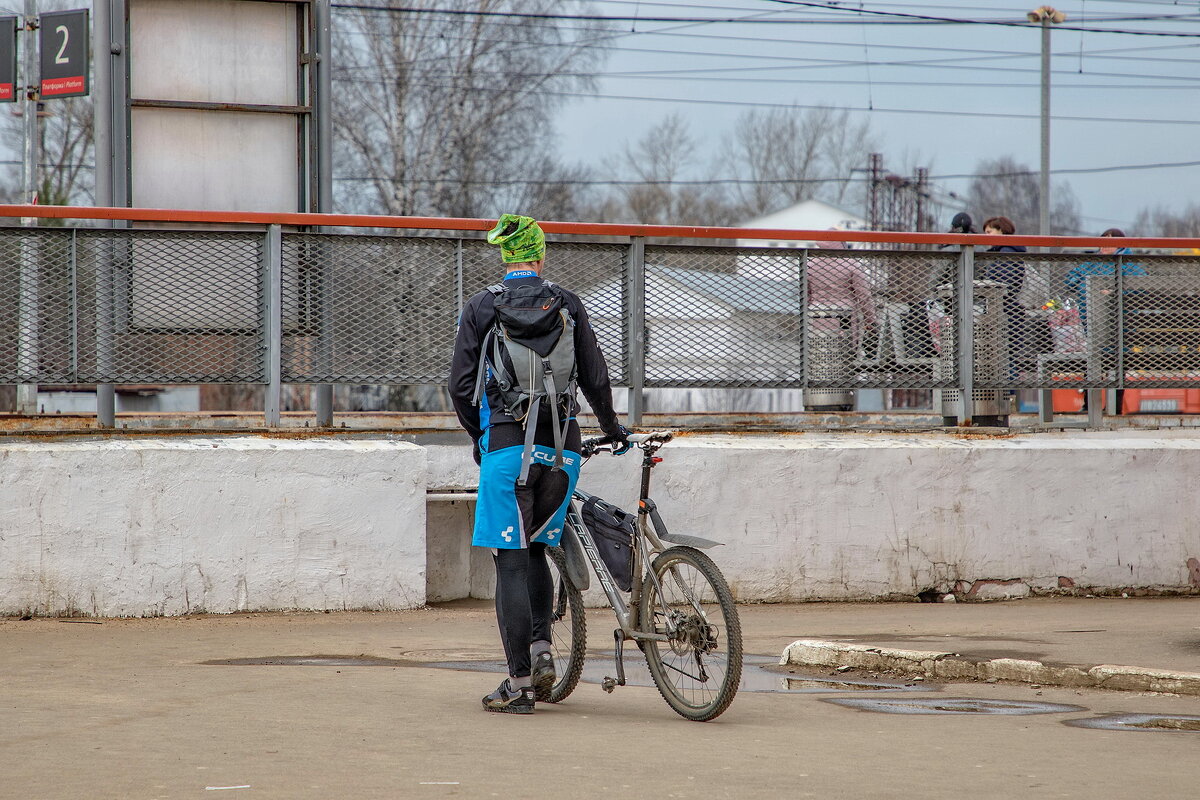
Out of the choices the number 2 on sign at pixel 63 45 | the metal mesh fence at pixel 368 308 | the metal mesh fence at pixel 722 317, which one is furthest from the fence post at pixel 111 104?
the number 2 on sign at pixel 63 45

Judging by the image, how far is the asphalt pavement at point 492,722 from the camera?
4.13 m

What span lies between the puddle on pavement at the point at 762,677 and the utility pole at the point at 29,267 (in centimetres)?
286

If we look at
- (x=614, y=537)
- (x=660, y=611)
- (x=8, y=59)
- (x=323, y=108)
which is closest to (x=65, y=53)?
(x=8, y=59)

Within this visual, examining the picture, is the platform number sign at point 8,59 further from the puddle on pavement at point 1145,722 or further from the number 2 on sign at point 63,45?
the puddle on pavement at point 1145,722

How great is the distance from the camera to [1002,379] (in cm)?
917

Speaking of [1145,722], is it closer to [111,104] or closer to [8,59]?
[111,104]

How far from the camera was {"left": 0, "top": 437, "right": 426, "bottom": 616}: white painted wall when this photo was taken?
7.48 metres

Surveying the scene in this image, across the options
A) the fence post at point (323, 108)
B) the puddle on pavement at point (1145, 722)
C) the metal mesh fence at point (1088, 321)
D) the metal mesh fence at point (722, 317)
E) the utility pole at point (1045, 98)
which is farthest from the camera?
the utility pole at point (1045, 98)

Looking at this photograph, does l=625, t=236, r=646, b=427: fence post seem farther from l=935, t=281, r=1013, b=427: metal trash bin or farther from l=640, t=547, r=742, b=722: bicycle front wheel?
l=640, t=547, r=742, b=722: bicycle front wheel

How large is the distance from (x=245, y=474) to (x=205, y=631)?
84 centimetres

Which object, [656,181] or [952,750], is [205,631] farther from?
[656,181]

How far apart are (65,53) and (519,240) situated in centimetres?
1160

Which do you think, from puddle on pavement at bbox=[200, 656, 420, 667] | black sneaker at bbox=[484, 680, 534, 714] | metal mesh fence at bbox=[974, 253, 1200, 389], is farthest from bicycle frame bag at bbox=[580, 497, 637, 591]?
metal mesh fence at bbox=[974, 253, 1200, 389]

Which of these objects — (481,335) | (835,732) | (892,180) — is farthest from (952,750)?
(892,180)
